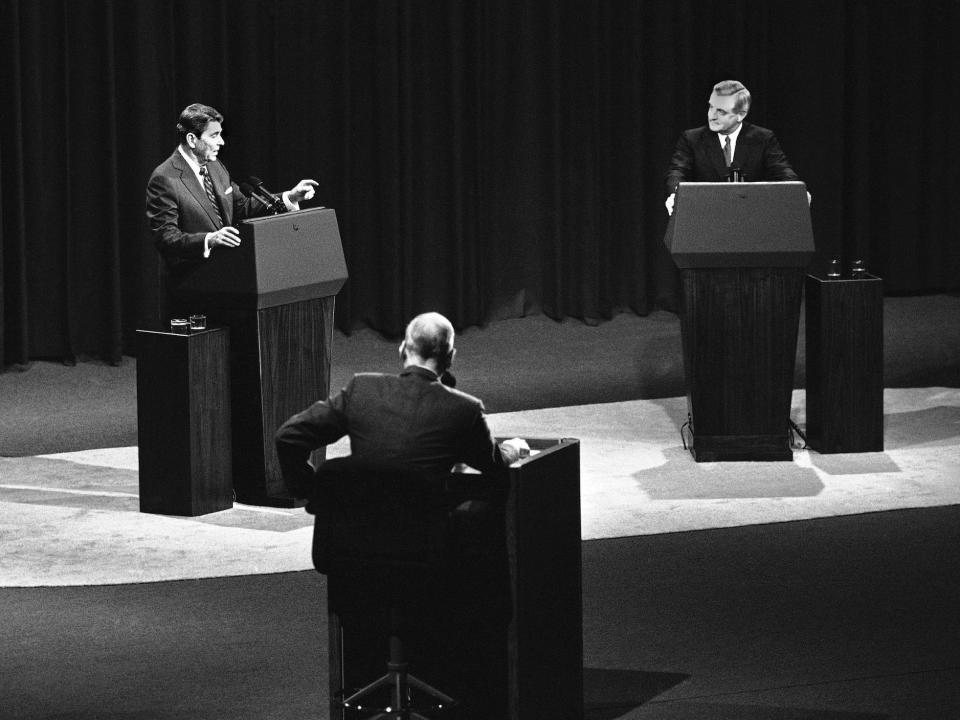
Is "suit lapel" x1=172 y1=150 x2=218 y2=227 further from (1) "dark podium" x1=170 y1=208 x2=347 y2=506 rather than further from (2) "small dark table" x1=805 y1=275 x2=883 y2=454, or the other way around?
(2) "small dark table" x1=805 y1=275 x2=883 y2=454

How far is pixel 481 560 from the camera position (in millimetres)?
3852

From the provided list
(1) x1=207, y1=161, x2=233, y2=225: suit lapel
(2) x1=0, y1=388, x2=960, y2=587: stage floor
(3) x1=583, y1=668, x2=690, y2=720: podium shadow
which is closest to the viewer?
(3) x1=583, y1=668, x2=690, y2=720: podium shadow

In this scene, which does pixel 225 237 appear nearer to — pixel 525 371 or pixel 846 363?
pixel 846 363

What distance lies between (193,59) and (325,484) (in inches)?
225

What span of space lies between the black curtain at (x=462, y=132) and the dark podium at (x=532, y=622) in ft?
16.7

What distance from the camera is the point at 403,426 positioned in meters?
3.72

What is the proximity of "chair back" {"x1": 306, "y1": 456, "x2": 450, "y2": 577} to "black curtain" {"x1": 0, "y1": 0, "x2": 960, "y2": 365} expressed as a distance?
5278 millimetres

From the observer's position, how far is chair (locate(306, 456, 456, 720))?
3652 millimetres

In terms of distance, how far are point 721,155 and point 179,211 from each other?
2356 mm

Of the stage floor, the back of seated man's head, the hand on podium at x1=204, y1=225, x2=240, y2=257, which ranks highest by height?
the hand on podium at x1=204, y1=225, x2=240, y2=257

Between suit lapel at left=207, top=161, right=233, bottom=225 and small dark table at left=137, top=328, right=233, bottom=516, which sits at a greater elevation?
suit lapel at left=207, top=161, right=233, bottom=225

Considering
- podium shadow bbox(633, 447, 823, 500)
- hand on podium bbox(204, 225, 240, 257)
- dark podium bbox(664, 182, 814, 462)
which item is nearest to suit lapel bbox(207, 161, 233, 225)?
hand on podium bbox(204, 225, 240, 257)

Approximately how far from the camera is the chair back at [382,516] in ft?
12.0

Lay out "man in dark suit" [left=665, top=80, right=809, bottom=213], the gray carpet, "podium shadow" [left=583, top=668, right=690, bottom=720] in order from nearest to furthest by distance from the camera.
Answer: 1. "podium shadow" [left=583, top=668, right=690, bottom=720]
2. "man in dark suit" [left=665, top=80, right=809, bottom=213]
3. the gray carpet
